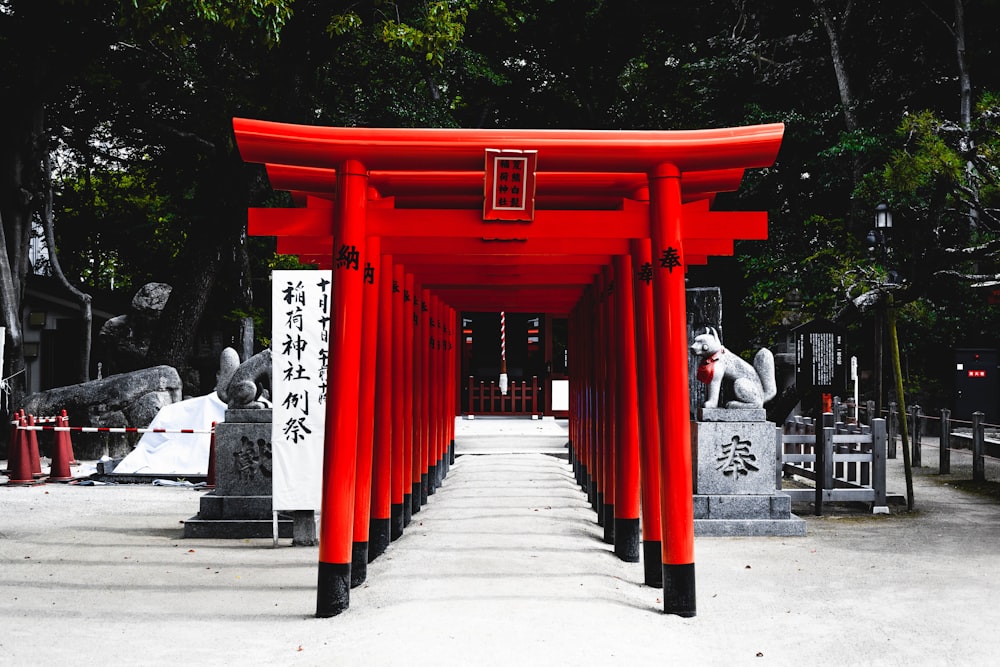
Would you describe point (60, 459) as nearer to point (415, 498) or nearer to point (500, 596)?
point (415, 498)

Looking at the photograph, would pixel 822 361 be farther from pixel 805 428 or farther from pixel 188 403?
pixel 188 403

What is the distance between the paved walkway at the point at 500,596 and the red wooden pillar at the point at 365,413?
0.32 m

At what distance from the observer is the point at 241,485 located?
9484 millimetres

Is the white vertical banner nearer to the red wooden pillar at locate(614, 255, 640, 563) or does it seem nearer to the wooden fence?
the red wooden pillar at locate(614, 255, 640, 563)

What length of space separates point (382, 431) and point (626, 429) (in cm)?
217

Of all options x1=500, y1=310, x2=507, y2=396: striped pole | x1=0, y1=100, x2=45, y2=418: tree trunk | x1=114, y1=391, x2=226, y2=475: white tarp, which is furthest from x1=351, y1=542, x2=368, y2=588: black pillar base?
x1=500, y1=310, x2=507, y2=396: striped pole

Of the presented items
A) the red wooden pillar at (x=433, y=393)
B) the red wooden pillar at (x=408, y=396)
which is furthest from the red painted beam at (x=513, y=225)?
the red wooden pillar at (x=433, y=393)

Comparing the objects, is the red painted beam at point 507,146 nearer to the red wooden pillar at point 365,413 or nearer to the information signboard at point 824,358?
the red wooden pillar at point 365,413

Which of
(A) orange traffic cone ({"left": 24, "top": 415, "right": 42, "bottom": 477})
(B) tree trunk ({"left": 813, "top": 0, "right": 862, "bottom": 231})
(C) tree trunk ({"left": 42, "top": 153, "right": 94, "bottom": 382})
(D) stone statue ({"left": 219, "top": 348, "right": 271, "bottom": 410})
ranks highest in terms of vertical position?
(B) tree trunk ({"left": 813, "top": 0, "right": 862, "bottom": 231})

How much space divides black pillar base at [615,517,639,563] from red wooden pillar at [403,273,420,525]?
2.75m

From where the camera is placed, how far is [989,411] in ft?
76.1

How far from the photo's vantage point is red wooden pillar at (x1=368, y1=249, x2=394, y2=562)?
8.41m

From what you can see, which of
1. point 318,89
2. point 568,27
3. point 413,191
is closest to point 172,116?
point 318,89

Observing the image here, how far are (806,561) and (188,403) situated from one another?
10.5 m
